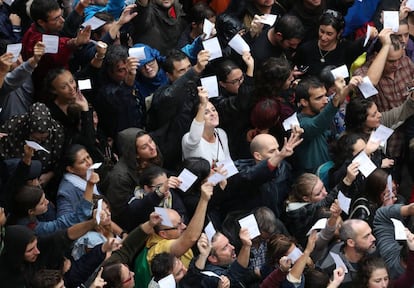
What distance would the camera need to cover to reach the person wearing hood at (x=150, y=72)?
999cm

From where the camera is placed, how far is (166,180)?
8500mm

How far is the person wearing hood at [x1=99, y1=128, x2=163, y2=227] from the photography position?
29.2 ft

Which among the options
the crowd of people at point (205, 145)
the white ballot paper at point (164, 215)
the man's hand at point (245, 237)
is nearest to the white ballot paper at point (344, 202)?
the crowd of people at point (205, 145)

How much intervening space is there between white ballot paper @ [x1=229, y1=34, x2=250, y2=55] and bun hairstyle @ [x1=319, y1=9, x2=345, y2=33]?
93 cm

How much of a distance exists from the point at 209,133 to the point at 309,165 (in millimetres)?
866

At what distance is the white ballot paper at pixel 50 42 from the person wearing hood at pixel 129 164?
819 mm

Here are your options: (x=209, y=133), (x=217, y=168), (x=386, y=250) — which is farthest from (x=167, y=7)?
(x=386, y=250)

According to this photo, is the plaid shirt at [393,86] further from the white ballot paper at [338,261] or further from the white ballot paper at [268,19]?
the white ballot paper at [338,261]

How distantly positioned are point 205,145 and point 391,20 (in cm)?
191

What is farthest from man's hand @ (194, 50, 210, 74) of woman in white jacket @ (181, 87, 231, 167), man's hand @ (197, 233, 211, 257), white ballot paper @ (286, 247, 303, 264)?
white ballot paper @ (286, 247, 303, 264)

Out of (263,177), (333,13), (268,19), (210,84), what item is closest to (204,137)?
(210,84)

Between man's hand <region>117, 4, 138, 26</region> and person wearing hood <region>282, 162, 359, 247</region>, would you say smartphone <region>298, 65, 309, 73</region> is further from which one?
person wearing hood <region>282, 162, 359, 247</region>

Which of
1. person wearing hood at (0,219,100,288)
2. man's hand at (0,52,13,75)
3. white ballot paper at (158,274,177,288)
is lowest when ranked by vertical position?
person wearing hood at (0,219,100,288)

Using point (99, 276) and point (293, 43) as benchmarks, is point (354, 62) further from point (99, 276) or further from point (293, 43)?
point (99, 276)
